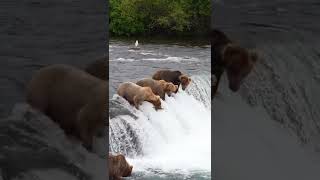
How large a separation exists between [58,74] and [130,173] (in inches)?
100

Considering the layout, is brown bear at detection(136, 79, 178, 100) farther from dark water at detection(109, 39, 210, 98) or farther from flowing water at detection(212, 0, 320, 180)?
flowing water at detection(212, 0, 320, 180)

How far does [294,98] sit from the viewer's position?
2.85 metres

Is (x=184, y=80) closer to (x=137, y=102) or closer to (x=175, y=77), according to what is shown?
(x=175, y=77)

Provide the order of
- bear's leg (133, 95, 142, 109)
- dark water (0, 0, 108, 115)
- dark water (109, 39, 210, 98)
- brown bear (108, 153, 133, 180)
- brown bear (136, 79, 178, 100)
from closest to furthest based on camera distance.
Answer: dark water (0, 0, 108, 115), brown bear (108, 153, 133, 180), bear's leg (133, 95, 142, 109), brown bear (136, 79, 178, 100), dark water (109, 39, 210, 98)

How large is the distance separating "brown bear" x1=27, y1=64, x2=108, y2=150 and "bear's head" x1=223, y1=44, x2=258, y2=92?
0.67 m

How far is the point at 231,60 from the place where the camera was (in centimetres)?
279

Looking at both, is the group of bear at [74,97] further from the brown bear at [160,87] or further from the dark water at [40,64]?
the brown bear at [160,87]

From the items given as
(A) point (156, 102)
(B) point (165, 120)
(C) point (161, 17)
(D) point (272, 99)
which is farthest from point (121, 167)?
(C) point (161, 17)

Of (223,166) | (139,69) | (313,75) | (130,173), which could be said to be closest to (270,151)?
(223,166)

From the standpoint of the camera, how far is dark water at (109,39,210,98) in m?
7.52

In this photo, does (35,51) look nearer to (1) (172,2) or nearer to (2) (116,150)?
(2) (116,150)

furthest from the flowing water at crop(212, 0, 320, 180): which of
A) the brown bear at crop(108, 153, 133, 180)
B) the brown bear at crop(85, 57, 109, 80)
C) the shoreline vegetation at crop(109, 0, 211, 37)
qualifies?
the shoreline vegetation at crop(109, 0, 211, 37)

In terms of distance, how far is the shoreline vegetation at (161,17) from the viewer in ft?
26.7

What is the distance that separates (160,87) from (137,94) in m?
0.48
